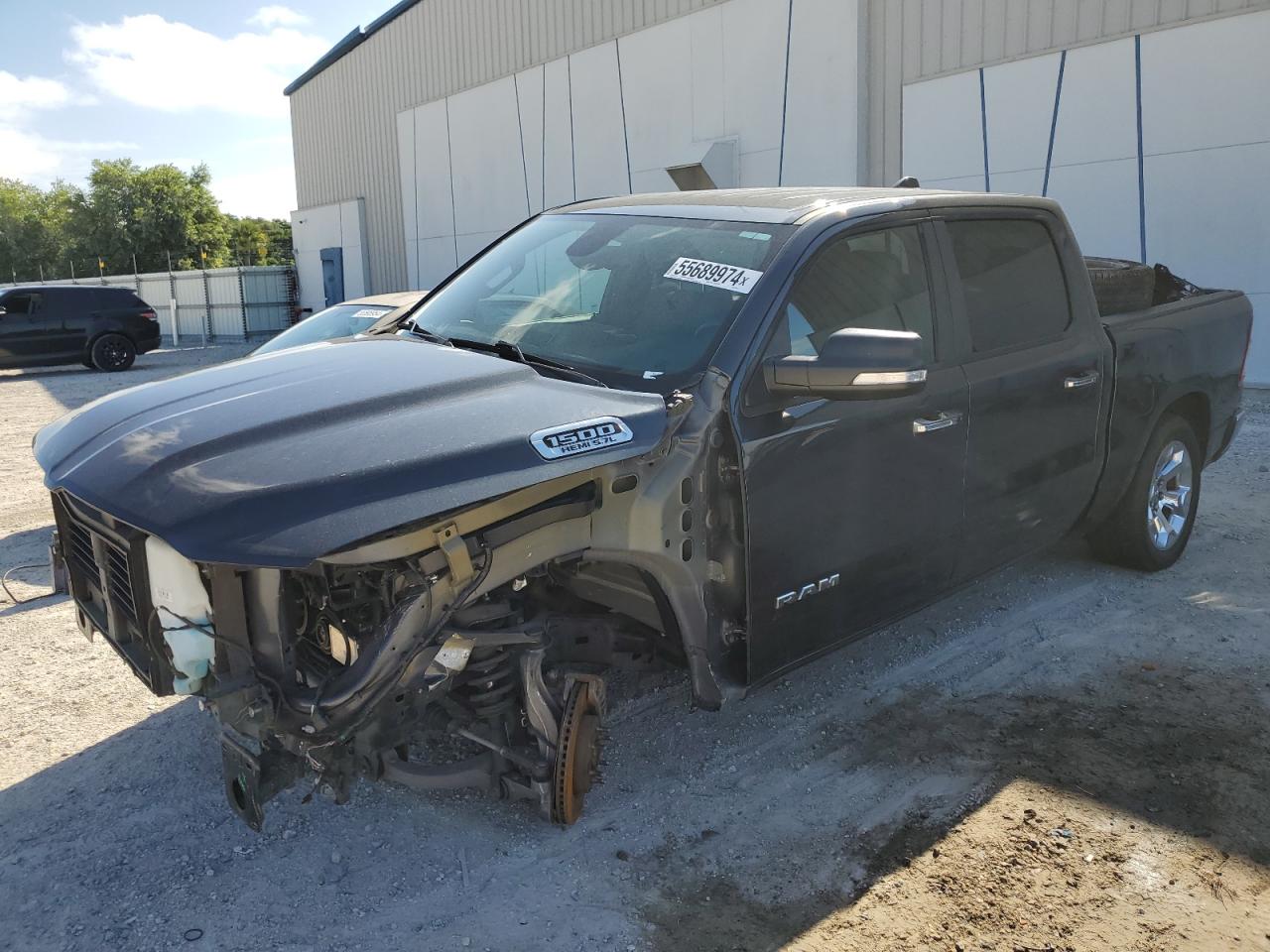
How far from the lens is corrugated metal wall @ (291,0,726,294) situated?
17734 mm

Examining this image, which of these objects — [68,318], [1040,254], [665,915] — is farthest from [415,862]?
[68,318]

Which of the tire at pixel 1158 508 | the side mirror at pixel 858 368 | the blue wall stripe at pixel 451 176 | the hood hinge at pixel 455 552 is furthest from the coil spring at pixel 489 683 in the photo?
the blue wall stripe at pixel 451 176

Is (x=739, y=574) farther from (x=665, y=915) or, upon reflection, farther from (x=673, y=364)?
(x=665, y=915)

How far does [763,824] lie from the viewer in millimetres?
3166

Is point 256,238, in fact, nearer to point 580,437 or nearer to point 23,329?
point 23,329

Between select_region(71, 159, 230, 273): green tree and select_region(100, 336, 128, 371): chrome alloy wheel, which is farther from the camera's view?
select_region(71, 159, 230, 273): green tree

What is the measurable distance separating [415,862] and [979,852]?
1.69 metres

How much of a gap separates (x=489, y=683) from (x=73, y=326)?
63.0 ft

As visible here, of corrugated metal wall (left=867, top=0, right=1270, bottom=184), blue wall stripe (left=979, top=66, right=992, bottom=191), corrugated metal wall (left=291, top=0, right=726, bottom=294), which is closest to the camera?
corrugated metal wall (left=867, top=0, right=1270, bottom=184)

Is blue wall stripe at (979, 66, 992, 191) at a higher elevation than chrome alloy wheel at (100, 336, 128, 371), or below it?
higher

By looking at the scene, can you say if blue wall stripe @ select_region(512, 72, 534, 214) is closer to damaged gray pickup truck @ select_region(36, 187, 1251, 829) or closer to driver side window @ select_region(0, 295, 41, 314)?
driver side window @ select_region(0, 295, 41, 314)

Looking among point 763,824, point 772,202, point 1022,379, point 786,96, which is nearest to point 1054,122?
point 786,96

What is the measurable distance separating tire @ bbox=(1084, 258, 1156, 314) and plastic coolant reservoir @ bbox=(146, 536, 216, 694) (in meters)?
4.36

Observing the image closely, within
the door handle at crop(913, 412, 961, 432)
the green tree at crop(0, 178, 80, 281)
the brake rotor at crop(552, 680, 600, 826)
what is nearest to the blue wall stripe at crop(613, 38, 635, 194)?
the door handle at crop(913, 412, 961, 432)
